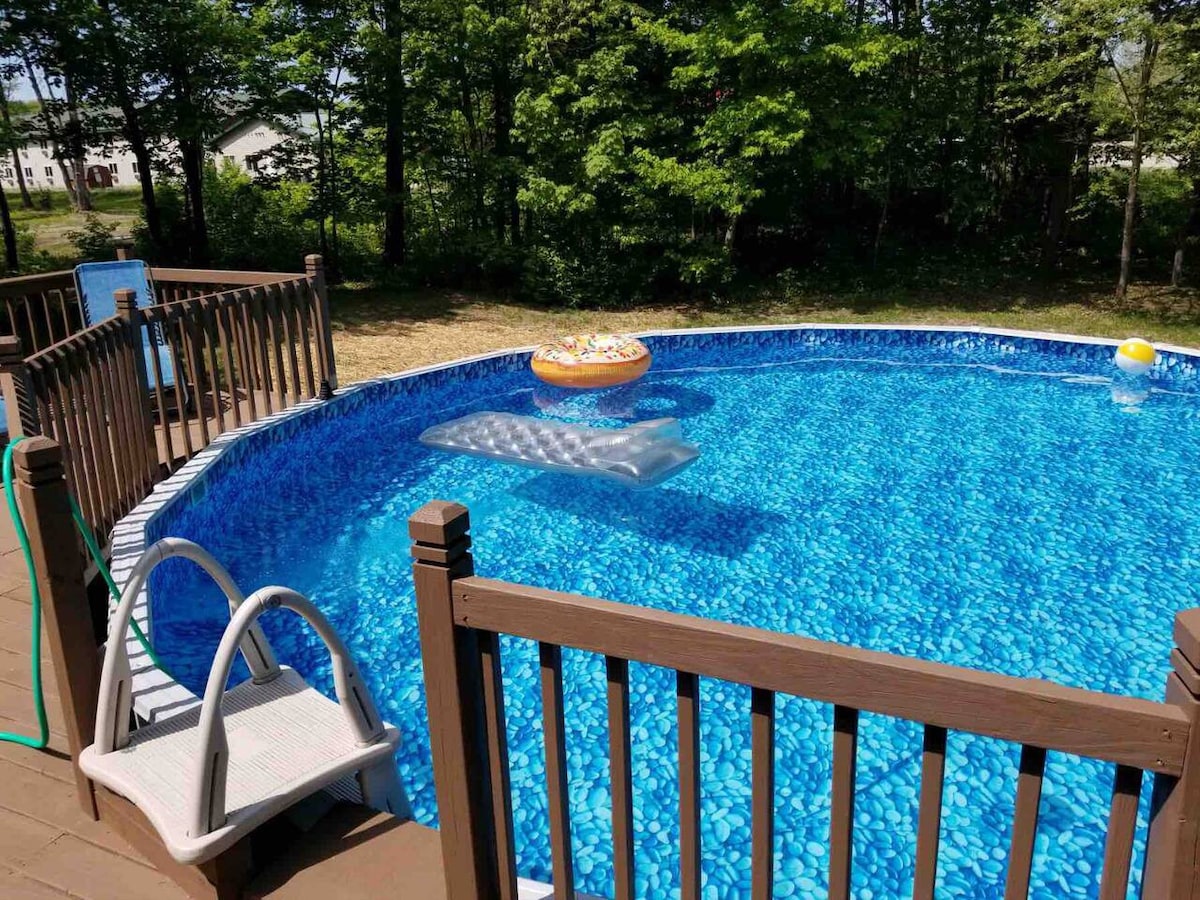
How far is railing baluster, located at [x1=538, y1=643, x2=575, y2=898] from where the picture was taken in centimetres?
179

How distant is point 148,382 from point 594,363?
4.57 meters

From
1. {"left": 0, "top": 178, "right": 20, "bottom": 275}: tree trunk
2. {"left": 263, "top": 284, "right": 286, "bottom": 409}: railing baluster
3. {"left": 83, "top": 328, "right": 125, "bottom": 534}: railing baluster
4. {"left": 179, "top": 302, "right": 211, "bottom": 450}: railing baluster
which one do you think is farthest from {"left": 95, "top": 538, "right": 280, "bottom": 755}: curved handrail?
{"left": 0, "top": 178, "right": 20, "bottom": 275}: tree trunk

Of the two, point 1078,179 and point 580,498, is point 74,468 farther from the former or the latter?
point 1078,179

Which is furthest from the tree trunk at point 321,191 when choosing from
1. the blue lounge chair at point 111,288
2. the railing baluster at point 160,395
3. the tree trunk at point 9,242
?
the railing baluster at point 160,395

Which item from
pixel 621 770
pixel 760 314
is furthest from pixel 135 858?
pixel 760 314

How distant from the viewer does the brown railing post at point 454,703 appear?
69.6 inches

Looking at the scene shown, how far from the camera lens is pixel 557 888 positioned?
204cm

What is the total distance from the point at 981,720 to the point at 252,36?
52.6 ft

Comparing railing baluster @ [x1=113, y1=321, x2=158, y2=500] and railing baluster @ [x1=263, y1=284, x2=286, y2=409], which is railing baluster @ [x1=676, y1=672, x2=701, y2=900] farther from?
railing baluster @ [x1=263, y1=284, x2=286, y2=409]

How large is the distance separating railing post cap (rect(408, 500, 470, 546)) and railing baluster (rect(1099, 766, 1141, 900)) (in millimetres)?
1196

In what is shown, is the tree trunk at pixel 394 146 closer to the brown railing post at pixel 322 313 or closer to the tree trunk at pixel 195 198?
the tree trunk at pixel 195 198

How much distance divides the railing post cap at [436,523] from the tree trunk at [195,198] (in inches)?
634

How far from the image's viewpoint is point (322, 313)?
827 centimetres

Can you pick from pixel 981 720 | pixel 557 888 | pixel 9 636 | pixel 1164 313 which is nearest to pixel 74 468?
pixel 9 636
